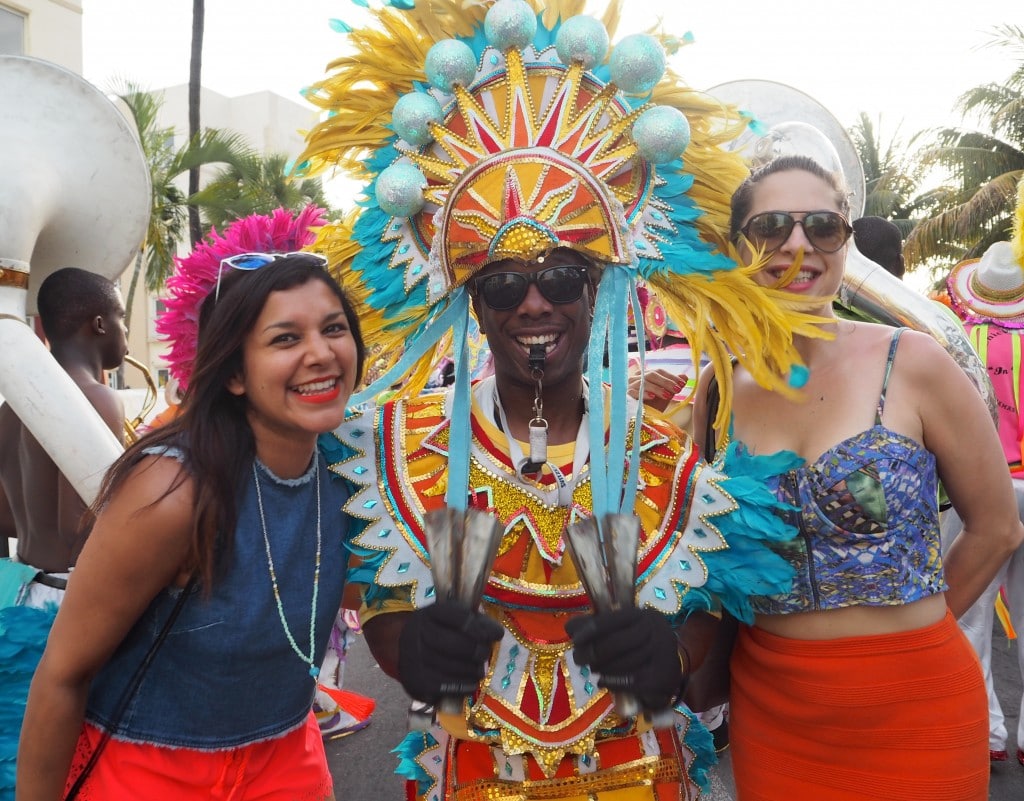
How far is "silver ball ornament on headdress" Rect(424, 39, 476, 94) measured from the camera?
5.87 ft

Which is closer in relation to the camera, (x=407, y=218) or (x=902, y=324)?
(x=407, y=218)

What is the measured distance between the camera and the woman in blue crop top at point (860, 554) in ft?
5.87

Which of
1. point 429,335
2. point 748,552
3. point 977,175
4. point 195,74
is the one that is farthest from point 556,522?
point 977,175

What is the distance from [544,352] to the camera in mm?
1750

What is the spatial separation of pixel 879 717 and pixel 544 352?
3.67ft

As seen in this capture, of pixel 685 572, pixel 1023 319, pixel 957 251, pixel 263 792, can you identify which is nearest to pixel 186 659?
pixel 263 792

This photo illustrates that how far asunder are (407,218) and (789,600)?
128 centimetres

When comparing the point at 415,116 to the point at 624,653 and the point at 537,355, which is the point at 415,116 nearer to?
the point at 537,355

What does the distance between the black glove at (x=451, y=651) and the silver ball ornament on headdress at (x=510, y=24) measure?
49.2 inches

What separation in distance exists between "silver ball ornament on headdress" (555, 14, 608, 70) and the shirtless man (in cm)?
204

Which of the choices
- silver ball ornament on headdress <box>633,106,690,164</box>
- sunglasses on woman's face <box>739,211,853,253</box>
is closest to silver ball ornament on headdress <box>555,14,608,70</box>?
silver ball ornament on headdress <box>633,106,690,164</box>

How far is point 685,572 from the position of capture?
Answer: 1.72 m

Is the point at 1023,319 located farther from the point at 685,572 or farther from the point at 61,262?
the point at 61,262

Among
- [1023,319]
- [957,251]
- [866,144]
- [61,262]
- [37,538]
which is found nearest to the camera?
[37,538]
